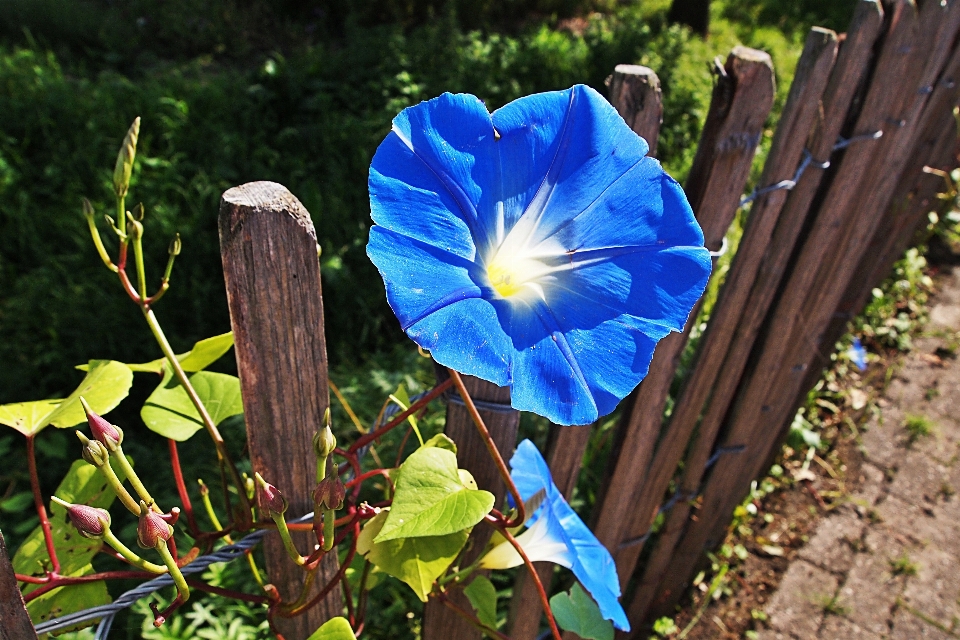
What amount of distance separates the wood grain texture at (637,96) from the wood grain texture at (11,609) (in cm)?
87

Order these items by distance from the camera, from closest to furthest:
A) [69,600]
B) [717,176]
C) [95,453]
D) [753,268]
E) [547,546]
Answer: [95,453] < [69,600] < [547,546] < [717,176] < [753,268]

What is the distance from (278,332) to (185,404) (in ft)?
0.77

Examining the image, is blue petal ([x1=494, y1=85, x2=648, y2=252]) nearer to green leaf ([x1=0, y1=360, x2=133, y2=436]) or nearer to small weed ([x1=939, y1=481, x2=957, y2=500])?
green leaf ([x1=0, y1=360, x2=133, y2=436])

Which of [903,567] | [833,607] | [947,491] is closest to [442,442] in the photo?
[833,607]

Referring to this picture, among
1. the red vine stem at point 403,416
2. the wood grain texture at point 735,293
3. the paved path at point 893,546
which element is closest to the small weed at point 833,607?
the paved path at point 893,546

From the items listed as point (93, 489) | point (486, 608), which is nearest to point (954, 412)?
point (486, 608)

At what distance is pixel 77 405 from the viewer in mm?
816

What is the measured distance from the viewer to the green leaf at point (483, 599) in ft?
3.40

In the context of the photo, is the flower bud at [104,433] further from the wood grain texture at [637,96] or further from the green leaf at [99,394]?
the wood grain texture at [637,96]

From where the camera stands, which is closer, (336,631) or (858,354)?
(336,631)

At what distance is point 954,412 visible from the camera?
3150 mm

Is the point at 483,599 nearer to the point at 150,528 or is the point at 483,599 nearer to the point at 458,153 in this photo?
the point at 150,528

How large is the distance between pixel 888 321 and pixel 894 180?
5.08ft

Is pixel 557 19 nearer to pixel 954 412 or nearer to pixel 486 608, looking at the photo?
pixel 954 412
